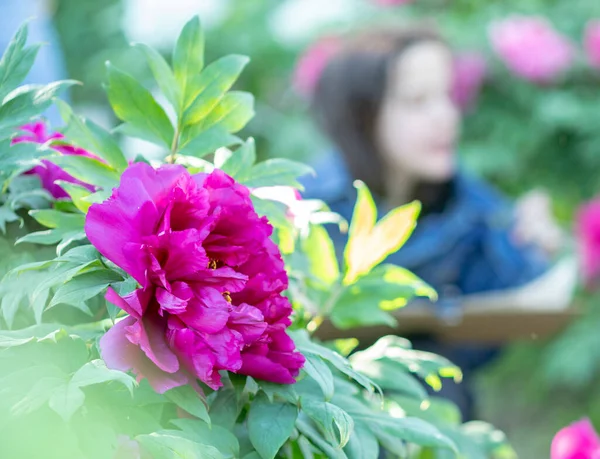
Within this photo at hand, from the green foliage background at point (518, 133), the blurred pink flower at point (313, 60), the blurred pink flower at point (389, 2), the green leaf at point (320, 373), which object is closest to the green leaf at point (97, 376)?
the green leaf at point (320, 373)

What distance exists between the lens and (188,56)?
2.39ft

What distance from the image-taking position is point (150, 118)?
737 mm

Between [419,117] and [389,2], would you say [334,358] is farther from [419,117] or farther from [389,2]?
[389,2]

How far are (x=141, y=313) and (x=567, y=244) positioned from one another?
11.7ft

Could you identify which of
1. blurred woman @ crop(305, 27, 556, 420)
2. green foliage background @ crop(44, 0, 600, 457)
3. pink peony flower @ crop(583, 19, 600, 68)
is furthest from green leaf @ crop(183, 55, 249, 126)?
pink peony flower @ crop(583, 19, 600, 68)

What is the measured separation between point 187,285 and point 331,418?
12 centimetres

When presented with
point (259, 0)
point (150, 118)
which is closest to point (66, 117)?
point (150, 118)

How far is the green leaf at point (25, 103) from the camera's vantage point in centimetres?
66

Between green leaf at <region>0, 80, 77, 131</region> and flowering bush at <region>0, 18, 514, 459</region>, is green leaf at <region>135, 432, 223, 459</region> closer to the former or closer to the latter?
flowering bush at <region>0, 18, 514, 459</region>

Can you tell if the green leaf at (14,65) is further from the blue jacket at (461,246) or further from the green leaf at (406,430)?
the blue jacket at (461,246)

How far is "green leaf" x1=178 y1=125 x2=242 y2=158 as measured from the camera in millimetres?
730

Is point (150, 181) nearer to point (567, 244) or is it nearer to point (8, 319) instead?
point (8, 319)

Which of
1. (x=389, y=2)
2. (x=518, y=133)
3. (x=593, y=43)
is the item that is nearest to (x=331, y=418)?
(x=593, y=43)

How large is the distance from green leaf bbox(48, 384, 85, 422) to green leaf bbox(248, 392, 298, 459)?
0.40ft
